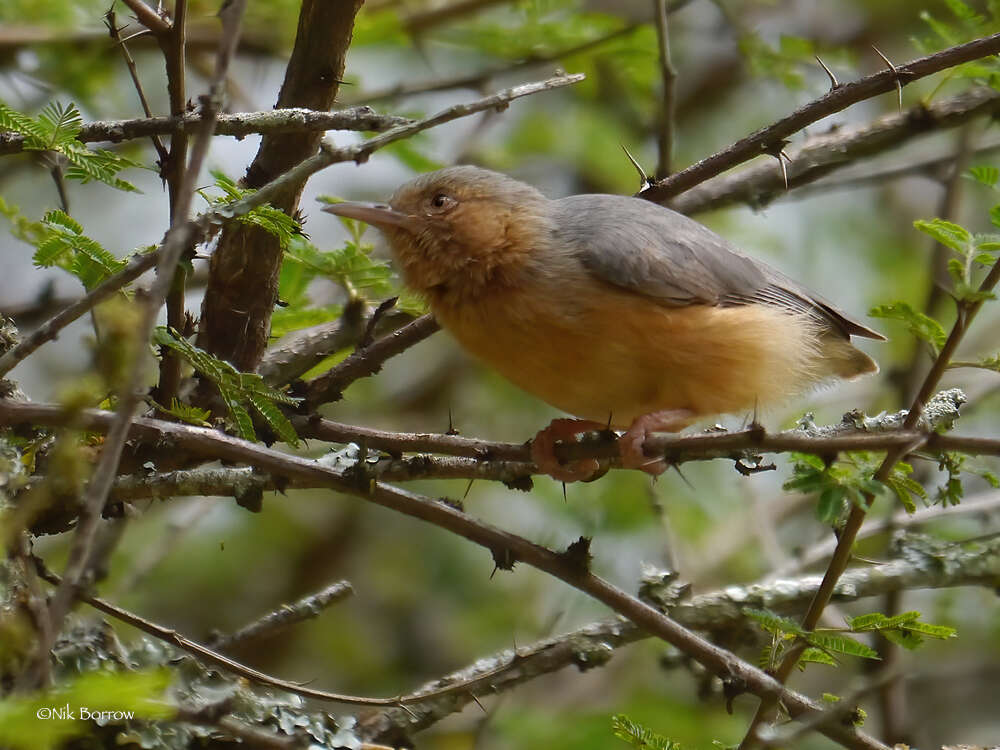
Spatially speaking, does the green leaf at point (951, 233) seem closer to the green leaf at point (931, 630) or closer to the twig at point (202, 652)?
the green leaf at point (931, 630)

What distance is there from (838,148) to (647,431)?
6.99ft

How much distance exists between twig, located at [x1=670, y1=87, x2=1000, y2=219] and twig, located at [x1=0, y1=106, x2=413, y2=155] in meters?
2.55

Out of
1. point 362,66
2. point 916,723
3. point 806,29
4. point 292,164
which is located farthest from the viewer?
point 806,29

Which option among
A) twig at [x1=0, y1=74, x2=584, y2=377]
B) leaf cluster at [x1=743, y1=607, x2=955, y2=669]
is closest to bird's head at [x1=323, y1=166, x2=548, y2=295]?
twig at [x1=0, y1=74, x2=584, y2=377]

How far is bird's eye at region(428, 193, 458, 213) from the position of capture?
4977 mm

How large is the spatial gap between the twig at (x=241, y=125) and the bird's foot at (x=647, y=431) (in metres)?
1.41

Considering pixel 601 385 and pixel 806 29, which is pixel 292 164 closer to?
pixel 601 385

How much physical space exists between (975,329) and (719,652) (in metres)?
7.14

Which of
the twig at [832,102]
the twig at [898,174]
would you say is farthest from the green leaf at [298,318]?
the twig at [898,174]

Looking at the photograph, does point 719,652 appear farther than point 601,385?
No

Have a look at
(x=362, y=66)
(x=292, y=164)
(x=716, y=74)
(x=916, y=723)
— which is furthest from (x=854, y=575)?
(x=716, y=74)

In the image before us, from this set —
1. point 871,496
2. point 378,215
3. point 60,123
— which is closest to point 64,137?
point 60,123

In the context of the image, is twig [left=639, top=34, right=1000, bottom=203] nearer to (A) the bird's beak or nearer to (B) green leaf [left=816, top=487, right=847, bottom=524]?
(A) the bird's beak

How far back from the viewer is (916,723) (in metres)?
8.05
